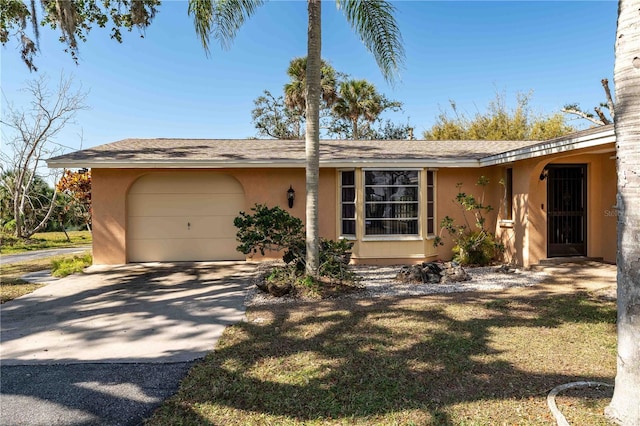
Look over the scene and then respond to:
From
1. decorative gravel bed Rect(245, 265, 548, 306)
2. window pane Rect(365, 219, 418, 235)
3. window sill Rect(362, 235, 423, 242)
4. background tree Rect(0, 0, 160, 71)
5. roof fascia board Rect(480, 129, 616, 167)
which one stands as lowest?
decorative gravel bed Rect(245, 265, 548, 306)

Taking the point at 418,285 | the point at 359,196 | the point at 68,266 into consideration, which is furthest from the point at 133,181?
the point at 418,285

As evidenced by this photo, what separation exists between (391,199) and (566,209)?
4.55 meters

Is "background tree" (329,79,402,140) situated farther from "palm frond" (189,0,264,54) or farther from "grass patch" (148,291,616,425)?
"grass patch" (148,291,616,425)

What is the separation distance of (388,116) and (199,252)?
24673 millimetres

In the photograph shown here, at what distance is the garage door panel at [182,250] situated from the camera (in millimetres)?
10203

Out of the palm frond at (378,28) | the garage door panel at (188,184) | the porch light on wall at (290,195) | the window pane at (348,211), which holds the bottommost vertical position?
the window pane at (348,211)

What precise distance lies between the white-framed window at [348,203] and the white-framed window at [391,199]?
36 centimetres

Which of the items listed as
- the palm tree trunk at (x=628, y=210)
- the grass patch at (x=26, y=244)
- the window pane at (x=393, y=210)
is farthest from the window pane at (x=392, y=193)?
the grass patch at (x=26, y=244)

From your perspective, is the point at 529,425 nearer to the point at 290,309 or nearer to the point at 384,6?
the point at 290,309

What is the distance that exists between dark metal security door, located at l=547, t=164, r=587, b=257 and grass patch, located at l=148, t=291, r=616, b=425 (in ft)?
13.1

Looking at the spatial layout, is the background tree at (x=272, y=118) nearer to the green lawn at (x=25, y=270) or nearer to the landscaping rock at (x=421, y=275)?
the green lawn at (x=25, y=270)

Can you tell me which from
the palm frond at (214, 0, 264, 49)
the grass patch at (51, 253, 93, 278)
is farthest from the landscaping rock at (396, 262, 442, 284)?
the grass patch at (51, 253, 93, 278)

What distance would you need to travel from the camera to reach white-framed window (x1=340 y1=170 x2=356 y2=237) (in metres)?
9.70

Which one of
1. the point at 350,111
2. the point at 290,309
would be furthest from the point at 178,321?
the point at 350,111
